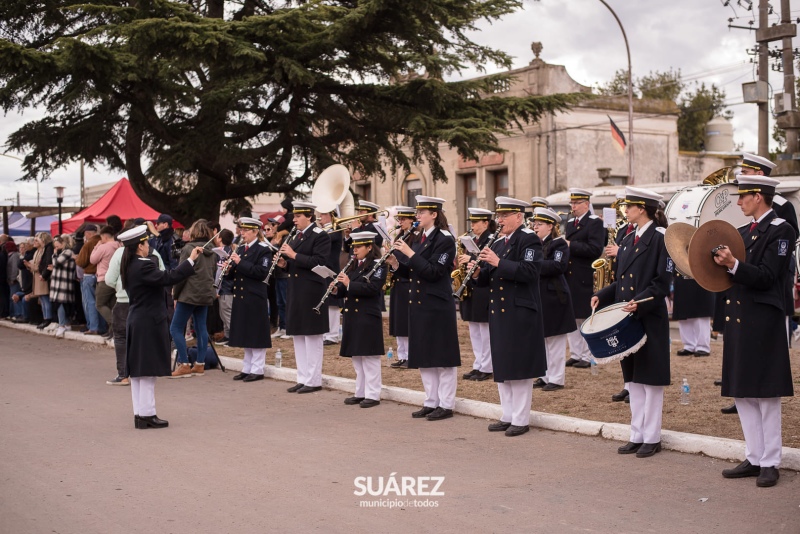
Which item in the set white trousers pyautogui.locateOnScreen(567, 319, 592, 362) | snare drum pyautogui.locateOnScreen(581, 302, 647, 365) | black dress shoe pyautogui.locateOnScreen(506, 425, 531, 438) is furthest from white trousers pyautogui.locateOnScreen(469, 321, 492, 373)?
snare drum pyautogui.locateOnScreen(581, 302, 647, 365)

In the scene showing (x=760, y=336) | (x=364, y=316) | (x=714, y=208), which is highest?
(x=714, y=208)

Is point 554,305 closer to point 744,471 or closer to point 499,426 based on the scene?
point 499,426

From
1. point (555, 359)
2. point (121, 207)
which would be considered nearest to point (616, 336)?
point (555, 359)

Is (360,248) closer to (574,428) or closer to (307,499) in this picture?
(574,428)

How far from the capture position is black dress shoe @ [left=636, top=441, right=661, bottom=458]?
788 centimetres

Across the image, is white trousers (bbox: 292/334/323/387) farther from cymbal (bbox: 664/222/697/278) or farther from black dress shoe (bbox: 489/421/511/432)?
cymbal (bbox: 664/222/697/278)

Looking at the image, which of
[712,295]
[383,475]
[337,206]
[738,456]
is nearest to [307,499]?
[383,475]

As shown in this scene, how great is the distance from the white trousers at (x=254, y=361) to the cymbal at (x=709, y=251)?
24.9 ft

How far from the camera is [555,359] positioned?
37.2 feet

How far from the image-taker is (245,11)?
22484 millimetres

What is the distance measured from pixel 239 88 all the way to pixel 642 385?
44.0ft

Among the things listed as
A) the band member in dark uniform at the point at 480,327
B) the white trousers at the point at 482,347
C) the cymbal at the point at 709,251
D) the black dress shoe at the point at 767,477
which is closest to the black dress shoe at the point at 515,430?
the black dress shoe at the point at 767,477

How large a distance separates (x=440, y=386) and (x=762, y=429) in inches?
146

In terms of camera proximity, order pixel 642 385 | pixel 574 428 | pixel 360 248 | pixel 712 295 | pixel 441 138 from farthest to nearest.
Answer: pixel 441 138 → pixel 712 295 → pixel 360 248 → pixel 574 428 → pixel 642 385
